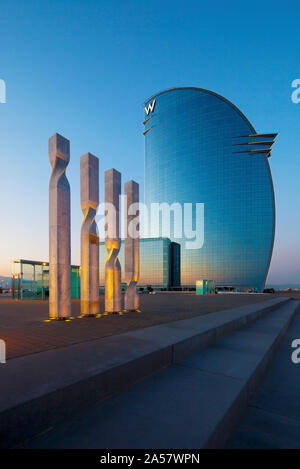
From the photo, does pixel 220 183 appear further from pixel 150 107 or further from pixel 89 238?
pixel 89 238

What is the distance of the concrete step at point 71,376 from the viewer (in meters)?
2.23

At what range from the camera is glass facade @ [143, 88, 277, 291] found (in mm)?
72375

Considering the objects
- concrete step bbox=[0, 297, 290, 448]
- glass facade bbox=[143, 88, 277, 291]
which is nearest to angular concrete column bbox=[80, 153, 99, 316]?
concrete step bbox=[0, 297, 290, 448]

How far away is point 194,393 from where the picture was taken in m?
3.10

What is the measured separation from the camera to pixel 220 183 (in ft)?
254

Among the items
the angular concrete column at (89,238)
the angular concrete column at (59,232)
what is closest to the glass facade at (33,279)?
the angular concrete column at (89,238)

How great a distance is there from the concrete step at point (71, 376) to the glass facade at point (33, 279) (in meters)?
23.0

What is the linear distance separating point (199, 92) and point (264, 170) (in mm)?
36783

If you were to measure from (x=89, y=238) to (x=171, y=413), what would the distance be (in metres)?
9.31

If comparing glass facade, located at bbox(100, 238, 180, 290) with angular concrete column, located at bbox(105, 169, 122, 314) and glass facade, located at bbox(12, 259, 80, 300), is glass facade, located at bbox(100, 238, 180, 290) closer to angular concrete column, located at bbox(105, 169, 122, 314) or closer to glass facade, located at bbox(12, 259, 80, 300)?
glass facade, located at bbox(12, 259, 80, 300)

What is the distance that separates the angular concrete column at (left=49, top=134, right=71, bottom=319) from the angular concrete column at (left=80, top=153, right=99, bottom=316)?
3.10 ft

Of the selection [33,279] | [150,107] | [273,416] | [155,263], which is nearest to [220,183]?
[155,263]

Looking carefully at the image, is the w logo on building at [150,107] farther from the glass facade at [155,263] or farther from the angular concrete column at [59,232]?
the angular concrete column at [59,232]
